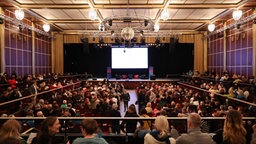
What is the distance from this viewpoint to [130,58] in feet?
75.3

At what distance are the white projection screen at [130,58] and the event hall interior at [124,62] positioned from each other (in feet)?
0.31

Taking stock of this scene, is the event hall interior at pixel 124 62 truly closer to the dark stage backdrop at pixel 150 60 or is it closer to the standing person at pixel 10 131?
the dark stage backdrop at pixel 150 60

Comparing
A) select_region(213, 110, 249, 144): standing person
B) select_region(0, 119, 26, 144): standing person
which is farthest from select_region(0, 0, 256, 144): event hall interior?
select_region(0, 119, 26, 144): standing person

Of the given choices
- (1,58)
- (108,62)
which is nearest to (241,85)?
(1,58)

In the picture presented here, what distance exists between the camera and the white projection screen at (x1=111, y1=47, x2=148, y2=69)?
22.9m

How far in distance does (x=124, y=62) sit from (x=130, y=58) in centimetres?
67

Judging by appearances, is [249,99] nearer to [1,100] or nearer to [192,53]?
[1,100]

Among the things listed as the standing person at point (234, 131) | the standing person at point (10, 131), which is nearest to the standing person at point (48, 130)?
the standing person at point (10, 131)

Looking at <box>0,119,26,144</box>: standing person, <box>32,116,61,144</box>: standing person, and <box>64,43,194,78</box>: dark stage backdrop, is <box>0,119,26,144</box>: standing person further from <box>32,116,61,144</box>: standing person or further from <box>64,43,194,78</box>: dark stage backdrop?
<box>64,43,194,78</box>: dark stage backdrop

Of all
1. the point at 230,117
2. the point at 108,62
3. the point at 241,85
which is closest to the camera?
the point at 230,117

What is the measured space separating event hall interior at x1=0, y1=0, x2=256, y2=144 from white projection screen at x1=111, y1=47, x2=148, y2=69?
9 cm

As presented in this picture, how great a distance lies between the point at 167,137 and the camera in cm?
260

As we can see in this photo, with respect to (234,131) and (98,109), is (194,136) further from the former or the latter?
(98,109)

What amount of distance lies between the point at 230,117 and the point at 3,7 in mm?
12290
